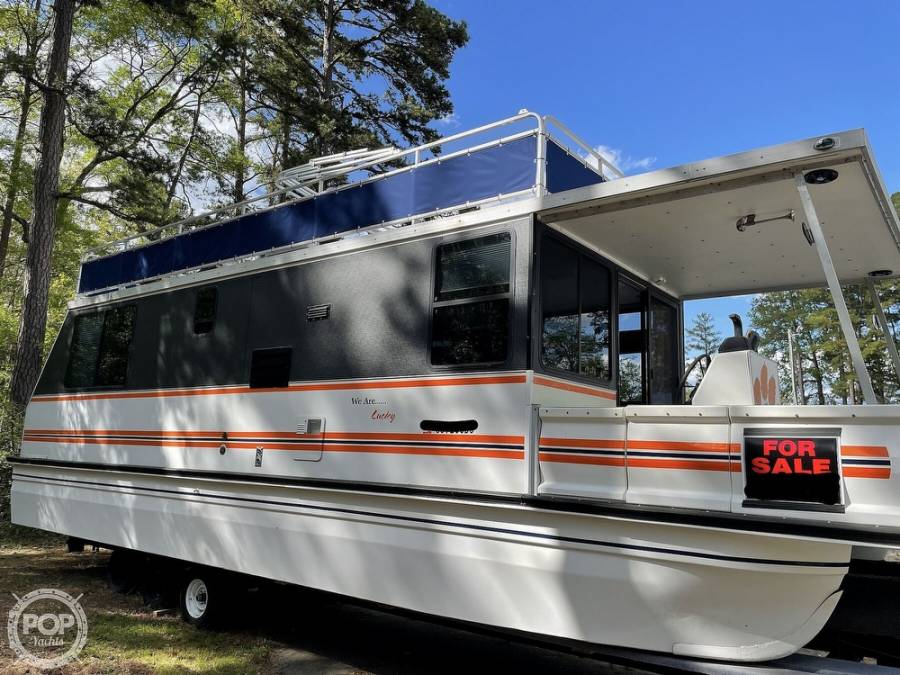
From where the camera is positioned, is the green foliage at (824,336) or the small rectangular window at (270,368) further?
the green foliage at (824,336)

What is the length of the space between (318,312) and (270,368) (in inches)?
25.0

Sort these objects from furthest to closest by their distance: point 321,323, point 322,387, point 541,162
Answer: point 321,323
point 322,387
point 541,162

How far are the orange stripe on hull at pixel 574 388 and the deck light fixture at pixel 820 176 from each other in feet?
5.70

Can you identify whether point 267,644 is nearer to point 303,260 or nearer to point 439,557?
point 439,557

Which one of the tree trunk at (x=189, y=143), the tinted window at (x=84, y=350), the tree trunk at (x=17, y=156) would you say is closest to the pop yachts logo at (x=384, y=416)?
the tinted window at (x=84, y=350)

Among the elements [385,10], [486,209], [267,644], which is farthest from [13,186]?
[486,209]

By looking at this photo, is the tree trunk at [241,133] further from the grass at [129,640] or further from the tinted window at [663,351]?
Result: the tinted window at [663,351]

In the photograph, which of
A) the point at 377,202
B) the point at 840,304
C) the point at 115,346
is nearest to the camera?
the point at 840,304

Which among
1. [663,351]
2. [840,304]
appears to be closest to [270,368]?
[663,351]

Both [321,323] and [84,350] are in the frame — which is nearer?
[321,323]

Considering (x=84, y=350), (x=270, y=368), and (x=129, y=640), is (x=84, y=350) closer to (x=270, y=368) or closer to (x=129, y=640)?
(x=270, y=368)

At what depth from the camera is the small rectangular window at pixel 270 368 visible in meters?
5.15

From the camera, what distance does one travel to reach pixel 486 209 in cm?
425

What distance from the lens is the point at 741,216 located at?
4090 mm
